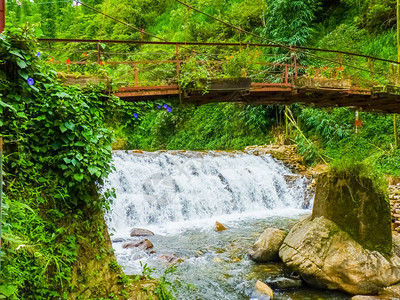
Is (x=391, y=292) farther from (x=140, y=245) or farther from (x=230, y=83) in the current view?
(x=140, y=245)

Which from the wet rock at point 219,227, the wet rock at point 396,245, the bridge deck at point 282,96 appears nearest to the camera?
the bridge deck at point 282,96

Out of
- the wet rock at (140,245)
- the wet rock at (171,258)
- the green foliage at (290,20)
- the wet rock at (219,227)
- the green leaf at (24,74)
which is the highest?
the green foliage at (290,20)

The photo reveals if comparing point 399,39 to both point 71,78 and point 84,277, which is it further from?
point 84,277

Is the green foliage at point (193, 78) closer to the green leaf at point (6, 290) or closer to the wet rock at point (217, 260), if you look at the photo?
the wet rock at point (217, 260)

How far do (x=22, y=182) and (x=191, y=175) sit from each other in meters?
8.55

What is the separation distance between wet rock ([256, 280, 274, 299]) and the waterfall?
4.57 metres

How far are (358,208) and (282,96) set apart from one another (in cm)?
293

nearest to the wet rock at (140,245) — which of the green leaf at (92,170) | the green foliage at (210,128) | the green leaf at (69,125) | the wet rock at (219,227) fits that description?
the wet rock at (219,227)

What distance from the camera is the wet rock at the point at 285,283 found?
207 inches

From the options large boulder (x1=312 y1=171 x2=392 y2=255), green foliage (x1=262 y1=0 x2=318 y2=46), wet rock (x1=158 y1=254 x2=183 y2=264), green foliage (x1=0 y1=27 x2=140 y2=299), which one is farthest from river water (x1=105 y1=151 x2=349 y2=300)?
green foliage (x1=262 y1=0 x2=318 y2=46)

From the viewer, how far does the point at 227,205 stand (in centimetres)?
1084

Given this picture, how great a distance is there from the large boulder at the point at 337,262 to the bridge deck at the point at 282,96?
9.22 feet

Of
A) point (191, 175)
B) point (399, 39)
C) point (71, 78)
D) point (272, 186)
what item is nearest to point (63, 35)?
point (191, 175)

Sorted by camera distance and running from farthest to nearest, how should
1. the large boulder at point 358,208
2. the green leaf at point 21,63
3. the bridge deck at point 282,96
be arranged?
the large boulder at point 358,208 < the bridge deck at point 282,96 < the green leaf at point 21,63
